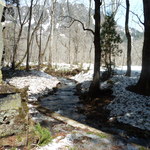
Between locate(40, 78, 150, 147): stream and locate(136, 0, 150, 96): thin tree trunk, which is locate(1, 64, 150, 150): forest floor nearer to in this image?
locate(40, 78, 150, 147): stream

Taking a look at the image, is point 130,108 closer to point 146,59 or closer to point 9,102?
point 146,59

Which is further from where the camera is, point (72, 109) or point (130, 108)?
point (72, 109)

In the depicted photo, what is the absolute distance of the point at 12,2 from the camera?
60.2ft

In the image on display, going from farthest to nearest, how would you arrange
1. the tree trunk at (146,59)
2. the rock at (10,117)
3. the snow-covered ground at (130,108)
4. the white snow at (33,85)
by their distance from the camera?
the white snow at (33,85)
the tree trunk at (146,59)
the snow-covered ground at (130,108)
the rock at (10,117)

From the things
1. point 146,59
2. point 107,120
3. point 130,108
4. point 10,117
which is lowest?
point 107,120

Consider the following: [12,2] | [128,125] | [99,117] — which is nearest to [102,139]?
[128,125]

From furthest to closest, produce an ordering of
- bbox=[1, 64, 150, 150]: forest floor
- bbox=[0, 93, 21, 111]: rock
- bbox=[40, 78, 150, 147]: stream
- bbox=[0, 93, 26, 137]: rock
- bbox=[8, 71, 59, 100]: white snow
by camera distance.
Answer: bbox=[8, 71, 59, 100]: white snow < bbox=[40, 78, 150, 147]: stream < bbox=[1, 64, 150, 150]: forest floor < bbox=[0, 93, 21, 111]: rock < bbox=[0, 93, 26, 137]: rock

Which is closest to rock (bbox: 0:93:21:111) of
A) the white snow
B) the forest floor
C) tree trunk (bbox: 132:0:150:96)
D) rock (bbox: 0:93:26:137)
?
rock (bbox: 0:93:26:137)

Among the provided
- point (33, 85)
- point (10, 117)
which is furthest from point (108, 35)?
point (10, 117)

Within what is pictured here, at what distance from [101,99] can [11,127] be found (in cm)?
535

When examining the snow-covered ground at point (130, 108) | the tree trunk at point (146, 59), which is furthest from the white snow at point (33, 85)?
the tree trunk at point (146, 59)

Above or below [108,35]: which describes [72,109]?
below

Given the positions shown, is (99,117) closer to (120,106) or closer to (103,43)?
(120,106)

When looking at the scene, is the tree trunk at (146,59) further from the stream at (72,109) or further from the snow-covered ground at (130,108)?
the stream at (72,109)
